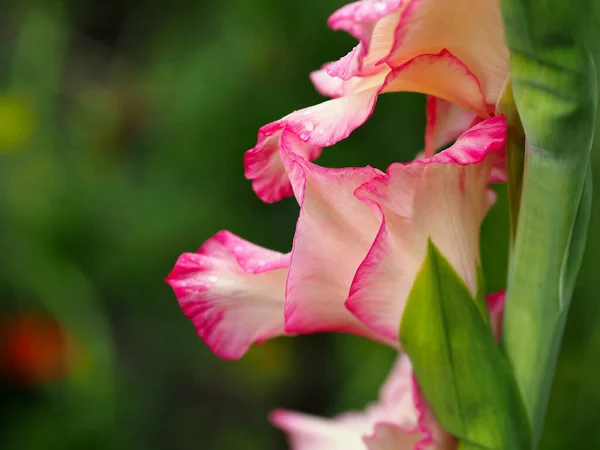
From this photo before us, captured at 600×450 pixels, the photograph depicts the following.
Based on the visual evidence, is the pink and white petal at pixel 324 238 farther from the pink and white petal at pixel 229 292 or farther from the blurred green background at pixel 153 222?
the blurred green background at pixel 153 222

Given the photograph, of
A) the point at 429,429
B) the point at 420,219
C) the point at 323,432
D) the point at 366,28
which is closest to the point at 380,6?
the point at 366,28

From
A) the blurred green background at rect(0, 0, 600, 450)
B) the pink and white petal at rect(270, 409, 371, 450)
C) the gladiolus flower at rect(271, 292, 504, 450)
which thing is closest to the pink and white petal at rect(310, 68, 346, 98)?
the gladiolus flower at rect(271, 292, 504, 450)

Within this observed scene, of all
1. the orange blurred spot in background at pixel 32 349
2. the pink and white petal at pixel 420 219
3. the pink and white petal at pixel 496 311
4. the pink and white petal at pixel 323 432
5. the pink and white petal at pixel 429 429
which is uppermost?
the pink and white petal at pixel 420 219

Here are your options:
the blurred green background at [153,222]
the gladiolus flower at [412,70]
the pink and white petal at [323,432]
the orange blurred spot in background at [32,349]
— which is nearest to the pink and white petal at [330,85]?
the gladiolus flower at [412,70]

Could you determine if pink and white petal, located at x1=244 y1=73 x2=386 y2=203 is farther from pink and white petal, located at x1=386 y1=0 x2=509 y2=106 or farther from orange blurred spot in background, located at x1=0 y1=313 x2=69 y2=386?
orange blurred spot in background, located at x1=0 y1=313 x2=69 y2=386

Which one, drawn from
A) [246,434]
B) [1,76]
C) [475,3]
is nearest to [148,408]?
[246,434]

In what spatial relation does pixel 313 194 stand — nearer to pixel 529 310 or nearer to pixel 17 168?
pixel 529 310
